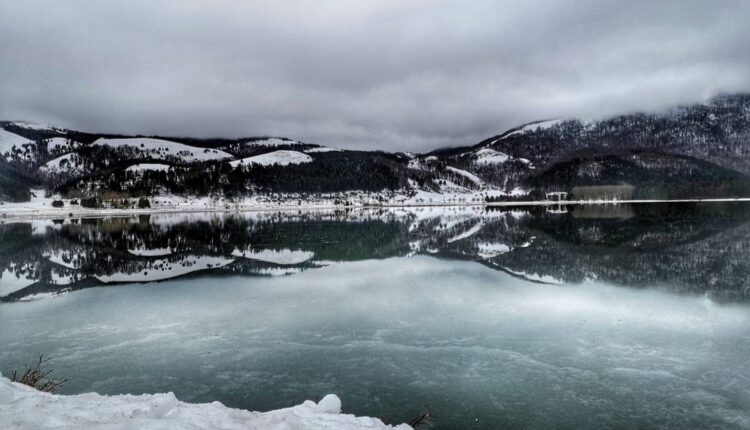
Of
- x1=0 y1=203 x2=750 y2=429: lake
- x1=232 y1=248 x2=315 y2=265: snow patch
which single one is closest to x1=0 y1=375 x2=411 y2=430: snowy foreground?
x1=0 y1=203 x2=750 y2=429: lake

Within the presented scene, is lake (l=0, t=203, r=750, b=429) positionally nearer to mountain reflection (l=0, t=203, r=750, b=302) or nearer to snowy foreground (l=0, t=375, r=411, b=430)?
mountain reflection (l=0, t=203, r=750, b=302)

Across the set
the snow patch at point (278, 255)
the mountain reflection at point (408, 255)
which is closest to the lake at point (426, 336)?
the mountain reflection at point (408, 255)

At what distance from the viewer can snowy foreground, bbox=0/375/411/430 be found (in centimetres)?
590

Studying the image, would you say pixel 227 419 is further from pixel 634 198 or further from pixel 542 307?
pixel 634 198

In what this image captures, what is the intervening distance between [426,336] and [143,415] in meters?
8.28

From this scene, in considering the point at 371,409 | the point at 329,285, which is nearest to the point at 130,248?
the point at 329,285

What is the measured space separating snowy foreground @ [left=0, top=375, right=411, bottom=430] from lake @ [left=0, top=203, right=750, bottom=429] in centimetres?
164

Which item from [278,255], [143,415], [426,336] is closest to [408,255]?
[278,255]

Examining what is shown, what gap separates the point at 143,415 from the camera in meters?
6.36

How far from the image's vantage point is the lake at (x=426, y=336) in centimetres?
907

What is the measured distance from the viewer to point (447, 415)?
335 inches

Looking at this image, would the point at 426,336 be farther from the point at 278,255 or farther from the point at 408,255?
the point at 278,255

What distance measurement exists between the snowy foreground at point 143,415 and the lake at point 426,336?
164cm

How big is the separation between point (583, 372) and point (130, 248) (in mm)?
39276
